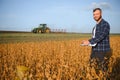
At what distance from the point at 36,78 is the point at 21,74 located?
140 cm

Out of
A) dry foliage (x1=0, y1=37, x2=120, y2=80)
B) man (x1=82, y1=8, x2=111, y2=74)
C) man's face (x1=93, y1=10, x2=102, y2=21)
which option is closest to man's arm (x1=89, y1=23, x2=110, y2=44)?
man (x1=82, y1=8, x2=111, y2=74)

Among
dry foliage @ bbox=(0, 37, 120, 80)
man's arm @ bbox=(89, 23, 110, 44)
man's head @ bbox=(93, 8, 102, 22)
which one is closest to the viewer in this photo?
dry foliage @ bbox=(0, 37, 120, 80)

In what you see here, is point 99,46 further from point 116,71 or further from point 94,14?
point 116,71

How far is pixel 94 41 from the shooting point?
4414 millimetres

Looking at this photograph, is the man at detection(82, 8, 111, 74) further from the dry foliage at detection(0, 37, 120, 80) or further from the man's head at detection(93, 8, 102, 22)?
the dry foliage at detection(0, 37, 120, 80)

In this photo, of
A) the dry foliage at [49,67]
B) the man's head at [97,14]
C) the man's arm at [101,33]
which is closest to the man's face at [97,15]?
the man's head at [97,14]

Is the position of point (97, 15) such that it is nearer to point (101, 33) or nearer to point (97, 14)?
point (97, 14)

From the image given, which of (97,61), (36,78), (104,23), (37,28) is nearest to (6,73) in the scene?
(36,78)

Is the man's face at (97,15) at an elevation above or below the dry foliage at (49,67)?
above

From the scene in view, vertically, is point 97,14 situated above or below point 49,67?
above

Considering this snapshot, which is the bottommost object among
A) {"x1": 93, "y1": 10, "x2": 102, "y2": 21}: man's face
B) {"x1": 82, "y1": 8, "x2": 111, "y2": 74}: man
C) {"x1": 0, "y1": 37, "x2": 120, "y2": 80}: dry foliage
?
{"x1": 0, "y1": 37, "x2": 120, "y2": 80}: dry foliage

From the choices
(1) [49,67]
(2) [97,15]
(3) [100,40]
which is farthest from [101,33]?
(1) [49,67]

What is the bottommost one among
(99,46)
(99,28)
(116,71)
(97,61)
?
(116,71)

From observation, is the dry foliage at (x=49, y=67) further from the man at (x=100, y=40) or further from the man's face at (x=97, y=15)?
the man's face at (x=97, y=15)
